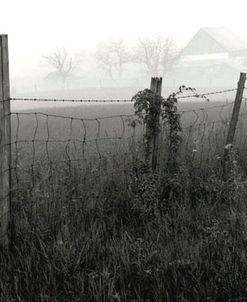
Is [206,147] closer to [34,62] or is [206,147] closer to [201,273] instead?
[201,273]

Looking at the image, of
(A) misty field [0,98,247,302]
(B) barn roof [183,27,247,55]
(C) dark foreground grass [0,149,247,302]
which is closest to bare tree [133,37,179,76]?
(B) barn roof [183,27,247,55]

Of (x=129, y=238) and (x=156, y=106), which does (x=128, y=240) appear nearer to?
(x=129, y=238)

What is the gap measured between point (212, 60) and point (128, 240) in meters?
88.7

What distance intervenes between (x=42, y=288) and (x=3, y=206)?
0.98 meters

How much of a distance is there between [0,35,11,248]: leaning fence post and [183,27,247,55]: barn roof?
90.0 meters

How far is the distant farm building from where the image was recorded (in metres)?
78.1

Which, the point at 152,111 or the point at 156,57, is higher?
the point at 156,57

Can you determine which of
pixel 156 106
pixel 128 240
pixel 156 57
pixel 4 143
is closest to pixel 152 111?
pixel 156 106

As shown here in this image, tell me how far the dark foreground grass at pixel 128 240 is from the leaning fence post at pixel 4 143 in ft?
0.76

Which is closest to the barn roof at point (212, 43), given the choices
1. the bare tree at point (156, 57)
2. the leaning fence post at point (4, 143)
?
the bare tree at point (156, 57)

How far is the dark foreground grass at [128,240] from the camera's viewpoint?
3.20 metres

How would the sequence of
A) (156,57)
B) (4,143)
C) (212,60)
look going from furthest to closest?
(212,60)
(156,57)
(4,143)

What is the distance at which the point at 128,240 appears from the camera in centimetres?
398

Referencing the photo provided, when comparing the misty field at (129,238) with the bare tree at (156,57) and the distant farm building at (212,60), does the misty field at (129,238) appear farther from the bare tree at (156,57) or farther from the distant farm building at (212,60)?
the bare tree at (156,57)
